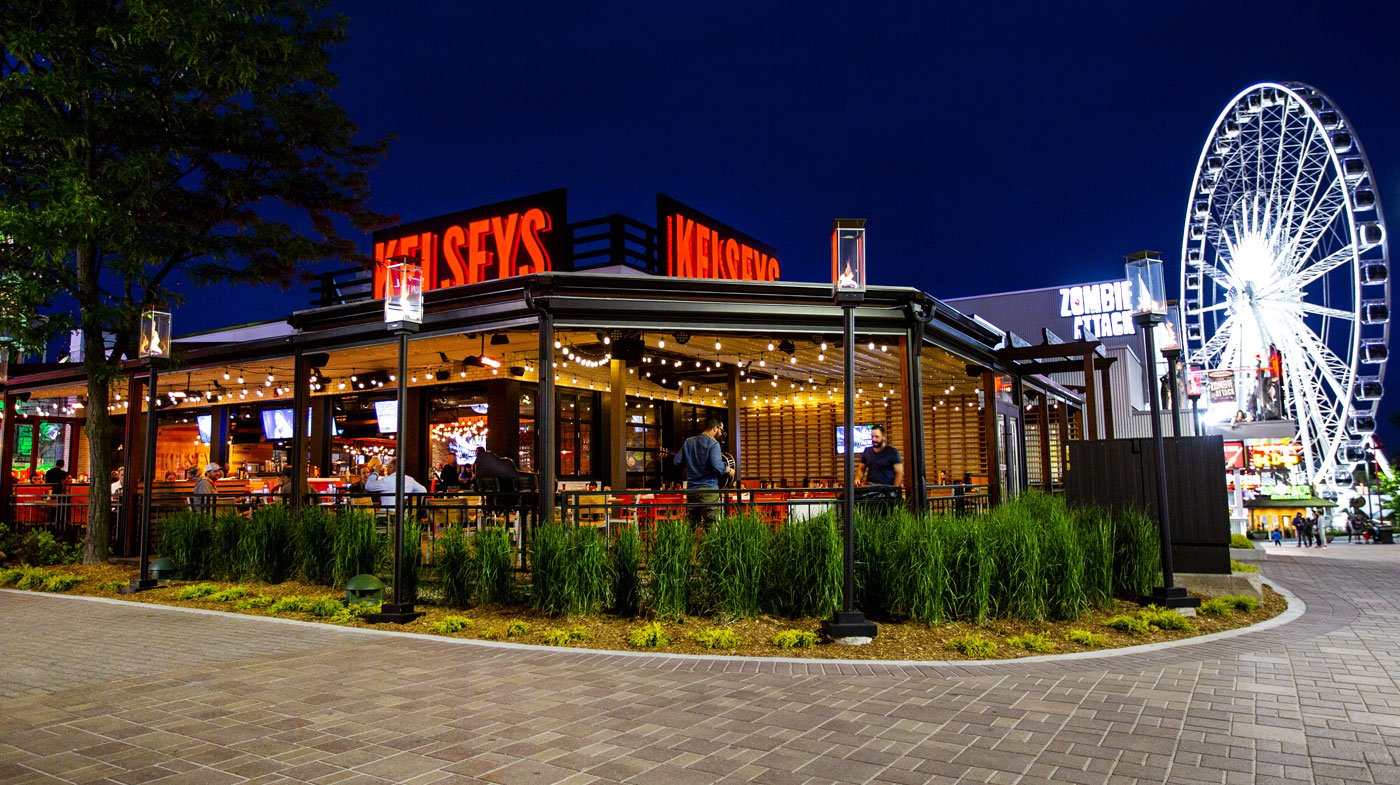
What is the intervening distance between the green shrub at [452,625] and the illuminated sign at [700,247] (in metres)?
7.66

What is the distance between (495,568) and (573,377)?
940cm

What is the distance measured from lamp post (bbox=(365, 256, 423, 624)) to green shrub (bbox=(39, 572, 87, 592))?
5.37m

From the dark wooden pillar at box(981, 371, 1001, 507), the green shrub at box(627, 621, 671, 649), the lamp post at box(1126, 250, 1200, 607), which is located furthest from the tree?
the lamp post at box(1126, 250, 1200, 607)

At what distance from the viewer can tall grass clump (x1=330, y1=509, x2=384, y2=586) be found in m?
9.18

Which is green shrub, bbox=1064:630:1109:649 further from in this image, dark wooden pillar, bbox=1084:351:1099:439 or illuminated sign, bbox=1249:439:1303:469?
illuminated sign, bbox=1249:439:1303:469

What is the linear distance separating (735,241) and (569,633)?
39.1ft

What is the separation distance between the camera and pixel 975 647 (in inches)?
248

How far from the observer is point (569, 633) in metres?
6.94

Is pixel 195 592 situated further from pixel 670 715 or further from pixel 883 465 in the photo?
pixel 883 465

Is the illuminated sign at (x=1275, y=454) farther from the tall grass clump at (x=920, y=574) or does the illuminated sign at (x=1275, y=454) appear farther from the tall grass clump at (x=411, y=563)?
the tall grass clump at (x=411, y=563)

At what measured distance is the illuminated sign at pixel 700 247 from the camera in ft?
49.8

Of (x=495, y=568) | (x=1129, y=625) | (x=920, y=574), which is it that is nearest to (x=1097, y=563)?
(x=1129, y=625)

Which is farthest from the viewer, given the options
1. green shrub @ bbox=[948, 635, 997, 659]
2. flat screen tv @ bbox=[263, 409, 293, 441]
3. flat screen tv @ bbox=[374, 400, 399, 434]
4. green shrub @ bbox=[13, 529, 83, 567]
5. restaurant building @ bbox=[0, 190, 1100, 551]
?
flat screen tv @ bbox=[263, 409, 293, 441]

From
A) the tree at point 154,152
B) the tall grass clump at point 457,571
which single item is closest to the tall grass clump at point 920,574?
the tall grass clump at point 457,571
